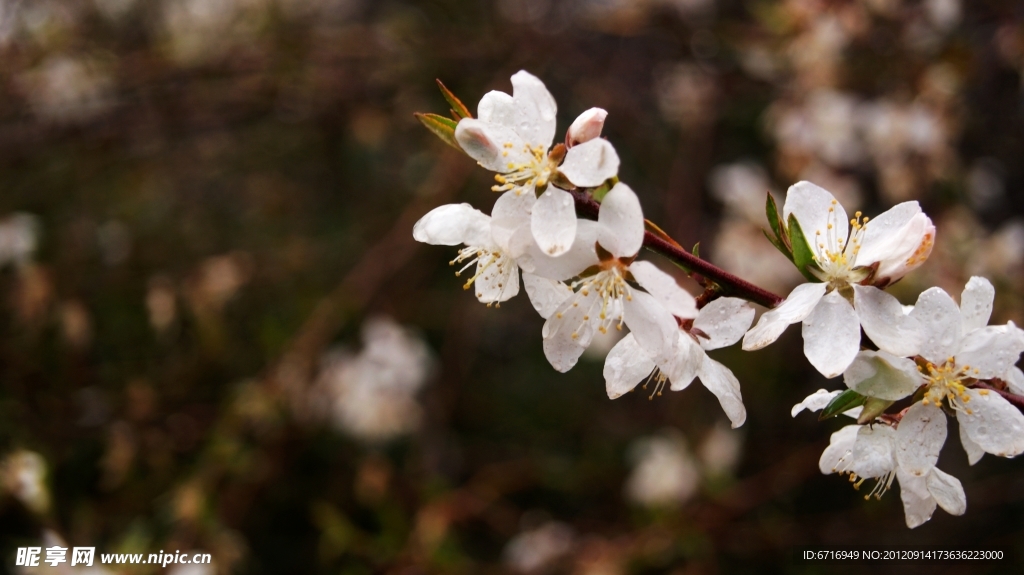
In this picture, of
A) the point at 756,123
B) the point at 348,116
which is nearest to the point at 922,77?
the point at 756,123

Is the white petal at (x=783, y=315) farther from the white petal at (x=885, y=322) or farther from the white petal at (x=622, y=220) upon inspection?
the white petal at (x=622, y=220)

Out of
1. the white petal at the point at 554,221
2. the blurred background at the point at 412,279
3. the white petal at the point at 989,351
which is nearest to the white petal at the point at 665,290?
the white petal at the point at 554,221

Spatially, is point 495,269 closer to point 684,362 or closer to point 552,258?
point 552,258

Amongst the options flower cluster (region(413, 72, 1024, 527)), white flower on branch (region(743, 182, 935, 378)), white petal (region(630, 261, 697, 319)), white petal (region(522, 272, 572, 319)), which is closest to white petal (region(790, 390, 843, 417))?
flower cluster (region(413, 72, 1024, 527))

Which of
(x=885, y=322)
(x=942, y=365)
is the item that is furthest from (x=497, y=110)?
(x=942, y=365)

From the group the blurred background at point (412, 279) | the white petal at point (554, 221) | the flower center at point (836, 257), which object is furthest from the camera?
the blurred background at point (412, 279)

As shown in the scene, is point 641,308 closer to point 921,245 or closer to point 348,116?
point 921,245

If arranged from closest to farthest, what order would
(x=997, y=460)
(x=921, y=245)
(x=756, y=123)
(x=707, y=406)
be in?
1. (x=921, y=245)
2. (x=997, y=460)
3. (x=707, y=406)
4. (x=756, y=123)
